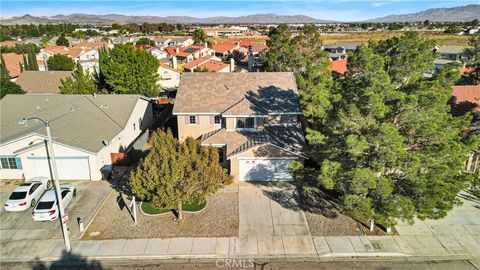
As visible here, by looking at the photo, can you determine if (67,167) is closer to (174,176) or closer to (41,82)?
(174,176)

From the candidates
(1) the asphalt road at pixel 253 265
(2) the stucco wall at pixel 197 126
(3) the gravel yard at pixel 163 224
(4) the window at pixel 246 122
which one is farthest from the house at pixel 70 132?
(4) the window at pixel 246 122

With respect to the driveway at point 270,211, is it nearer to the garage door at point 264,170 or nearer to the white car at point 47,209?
the garage door at point 264,170

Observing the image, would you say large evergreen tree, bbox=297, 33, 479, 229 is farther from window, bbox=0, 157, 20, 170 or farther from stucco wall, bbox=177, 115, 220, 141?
window, bbox=0, 157, 20, 170

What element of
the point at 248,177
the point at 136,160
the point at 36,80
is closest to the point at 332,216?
the point at 248,177

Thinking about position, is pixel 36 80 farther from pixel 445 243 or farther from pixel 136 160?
pixel 445 243

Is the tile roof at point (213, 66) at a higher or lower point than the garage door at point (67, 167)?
higher

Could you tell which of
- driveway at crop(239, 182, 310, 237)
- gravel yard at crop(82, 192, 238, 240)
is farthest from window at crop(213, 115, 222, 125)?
gravel yard at crop(82, 192, 238, 240)

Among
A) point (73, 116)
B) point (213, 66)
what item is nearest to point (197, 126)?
point (73, 116)
